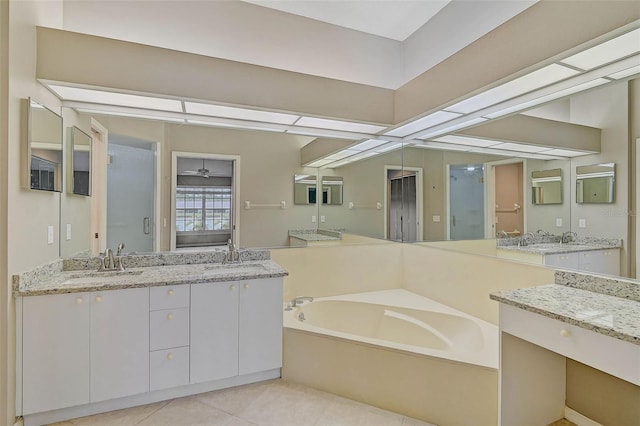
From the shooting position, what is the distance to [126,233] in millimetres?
2488

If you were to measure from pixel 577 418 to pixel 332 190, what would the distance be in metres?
2.58

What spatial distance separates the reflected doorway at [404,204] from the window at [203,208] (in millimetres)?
1881

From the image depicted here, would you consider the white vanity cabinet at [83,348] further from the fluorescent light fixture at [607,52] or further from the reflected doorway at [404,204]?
the fluorescent light fixture at [607,52]

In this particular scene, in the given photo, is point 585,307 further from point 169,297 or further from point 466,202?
point 169,297

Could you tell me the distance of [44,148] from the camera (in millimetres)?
1964

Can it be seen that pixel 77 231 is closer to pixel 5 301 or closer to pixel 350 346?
pixel 5 301

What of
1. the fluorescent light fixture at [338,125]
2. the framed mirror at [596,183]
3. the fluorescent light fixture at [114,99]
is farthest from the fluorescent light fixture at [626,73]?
the fluorescent light fixture at [114,99]

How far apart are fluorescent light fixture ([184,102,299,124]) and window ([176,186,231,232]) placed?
2.18 ft

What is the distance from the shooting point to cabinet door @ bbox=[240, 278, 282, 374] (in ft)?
7.33

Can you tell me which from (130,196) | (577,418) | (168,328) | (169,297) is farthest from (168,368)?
(577,418)

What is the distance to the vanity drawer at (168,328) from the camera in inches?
79.6

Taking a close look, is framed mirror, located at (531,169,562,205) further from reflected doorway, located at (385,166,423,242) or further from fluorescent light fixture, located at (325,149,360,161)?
fluorescent light fixture, located at (325,149,360,161)

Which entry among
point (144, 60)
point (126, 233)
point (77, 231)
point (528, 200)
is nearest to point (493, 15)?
point (528, 200)

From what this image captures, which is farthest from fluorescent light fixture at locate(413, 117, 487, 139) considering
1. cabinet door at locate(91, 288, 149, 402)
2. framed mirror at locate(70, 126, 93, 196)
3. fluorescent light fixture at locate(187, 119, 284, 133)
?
framed mirror at locate(70, 126, 93, 196)
